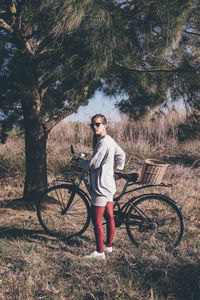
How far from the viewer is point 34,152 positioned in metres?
5.10

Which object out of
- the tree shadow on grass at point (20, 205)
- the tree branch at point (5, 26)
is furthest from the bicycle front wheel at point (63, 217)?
the tree branch at point (5, 26)

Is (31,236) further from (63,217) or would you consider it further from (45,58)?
(45,58)

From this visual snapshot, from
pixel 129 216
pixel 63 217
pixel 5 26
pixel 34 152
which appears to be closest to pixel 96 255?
pixel 129 216

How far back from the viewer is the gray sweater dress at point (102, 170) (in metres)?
3.01

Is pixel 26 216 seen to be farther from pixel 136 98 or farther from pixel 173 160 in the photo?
pixel 173 160

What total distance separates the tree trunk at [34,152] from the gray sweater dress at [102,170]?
84.8 inches

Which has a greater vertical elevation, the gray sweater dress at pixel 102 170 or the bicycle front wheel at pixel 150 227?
the gray sweater dress at pixel 102 170

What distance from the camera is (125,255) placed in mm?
3070

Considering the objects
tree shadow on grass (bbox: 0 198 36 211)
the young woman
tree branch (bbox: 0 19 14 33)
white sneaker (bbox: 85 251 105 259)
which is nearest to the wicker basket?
the young woman

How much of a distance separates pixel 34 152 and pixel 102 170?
7.74 feet

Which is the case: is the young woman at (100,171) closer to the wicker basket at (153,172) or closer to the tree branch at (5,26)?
the wicker basket at (153,172)

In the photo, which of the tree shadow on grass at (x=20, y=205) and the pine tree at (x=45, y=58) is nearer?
the pine tree at (x=45, y=58)

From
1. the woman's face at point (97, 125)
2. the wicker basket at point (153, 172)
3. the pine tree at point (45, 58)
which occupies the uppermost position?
the pine tree at point (45, 58)

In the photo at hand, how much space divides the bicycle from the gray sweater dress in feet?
0.94
